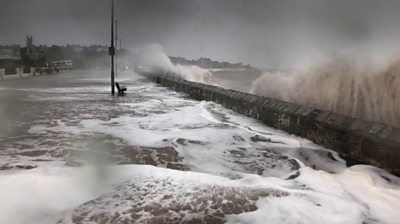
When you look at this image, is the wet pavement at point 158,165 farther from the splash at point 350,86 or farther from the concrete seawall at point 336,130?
the splash at point 350,86

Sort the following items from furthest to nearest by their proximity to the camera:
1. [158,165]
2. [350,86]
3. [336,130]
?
[350,86] < [336,130] < [158,165]

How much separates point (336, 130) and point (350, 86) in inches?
173

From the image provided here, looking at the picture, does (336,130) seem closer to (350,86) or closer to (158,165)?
(158,165)

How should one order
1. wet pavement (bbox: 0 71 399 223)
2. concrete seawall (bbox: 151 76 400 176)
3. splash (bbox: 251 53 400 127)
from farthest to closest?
splash (bbox: 251 53 400 127)
concrete seawall (bbox: 151 76 400 176)
wet pavement (bbox: 0 71 399 223)

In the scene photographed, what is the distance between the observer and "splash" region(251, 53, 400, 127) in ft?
27.2

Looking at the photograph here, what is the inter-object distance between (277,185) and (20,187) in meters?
3.03

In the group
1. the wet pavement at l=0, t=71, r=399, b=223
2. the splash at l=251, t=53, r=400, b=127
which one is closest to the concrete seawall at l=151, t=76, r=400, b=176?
the wet pavement at l=0, t=71, r=399, b=223

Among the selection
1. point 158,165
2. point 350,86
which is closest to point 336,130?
point 158,165

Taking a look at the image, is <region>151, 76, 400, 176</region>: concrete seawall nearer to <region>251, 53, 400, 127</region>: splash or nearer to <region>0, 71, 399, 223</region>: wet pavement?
<region>0, 71, 399, 223</region>: wet pavement

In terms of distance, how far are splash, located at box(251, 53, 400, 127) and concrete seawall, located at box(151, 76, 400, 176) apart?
1664mm

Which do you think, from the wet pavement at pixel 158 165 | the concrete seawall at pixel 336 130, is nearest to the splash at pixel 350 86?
the concrete seawall at pixel 336 130

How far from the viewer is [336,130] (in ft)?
20.5

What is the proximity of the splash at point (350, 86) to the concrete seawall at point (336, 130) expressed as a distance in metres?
1.66

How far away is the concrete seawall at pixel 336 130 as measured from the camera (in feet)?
16.4
